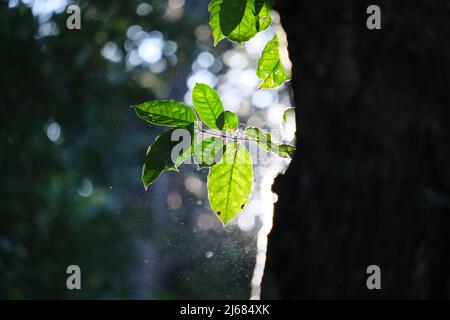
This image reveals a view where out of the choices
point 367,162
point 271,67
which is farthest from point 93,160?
point 367,162

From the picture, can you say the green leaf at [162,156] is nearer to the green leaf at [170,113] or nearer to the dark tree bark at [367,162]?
the green leaf at [170,113]

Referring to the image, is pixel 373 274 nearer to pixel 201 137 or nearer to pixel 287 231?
pixel 287 231

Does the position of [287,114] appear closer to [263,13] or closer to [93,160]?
[263,13]

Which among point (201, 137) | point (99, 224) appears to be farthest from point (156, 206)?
point (201, 137)

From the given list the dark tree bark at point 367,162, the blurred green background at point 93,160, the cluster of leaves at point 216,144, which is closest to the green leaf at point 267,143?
the cluster of leaves at point 216,144

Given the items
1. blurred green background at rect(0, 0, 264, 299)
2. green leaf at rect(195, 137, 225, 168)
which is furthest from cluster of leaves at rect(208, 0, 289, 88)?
blurred green background at rect(0, 0, 264, 299)

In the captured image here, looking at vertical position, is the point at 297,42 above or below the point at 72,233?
above
